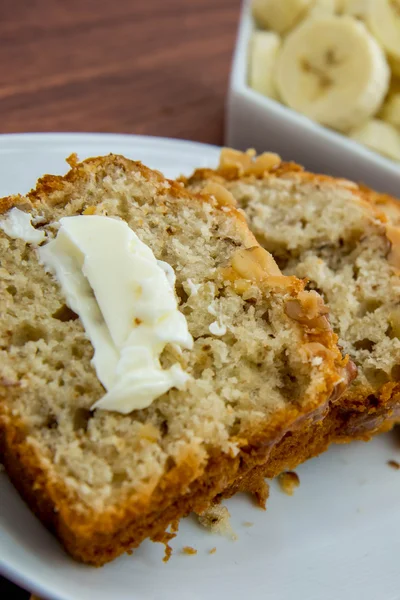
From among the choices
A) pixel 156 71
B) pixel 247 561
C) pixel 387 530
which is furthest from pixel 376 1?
pixel 247 561

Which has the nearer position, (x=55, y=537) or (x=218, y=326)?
(x=55, y=537)

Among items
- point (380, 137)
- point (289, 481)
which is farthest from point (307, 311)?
point (380, 137)

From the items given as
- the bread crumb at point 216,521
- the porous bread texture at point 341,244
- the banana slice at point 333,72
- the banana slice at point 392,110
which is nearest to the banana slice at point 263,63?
the banana slice at point 333,72

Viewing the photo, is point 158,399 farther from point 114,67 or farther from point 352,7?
point 352,7

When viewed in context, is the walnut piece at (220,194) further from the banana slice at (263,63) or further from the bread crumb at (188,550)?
the banana slice at (263,63)

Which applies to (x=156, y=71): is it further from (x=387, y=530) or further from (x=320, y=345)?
(x=387, y=530)

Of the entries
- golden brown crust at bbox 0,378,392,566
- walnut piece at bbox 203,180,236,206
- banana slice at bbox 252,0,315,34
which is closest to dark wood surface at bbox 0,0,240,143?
banana slice at bbox 252,0,315,34
